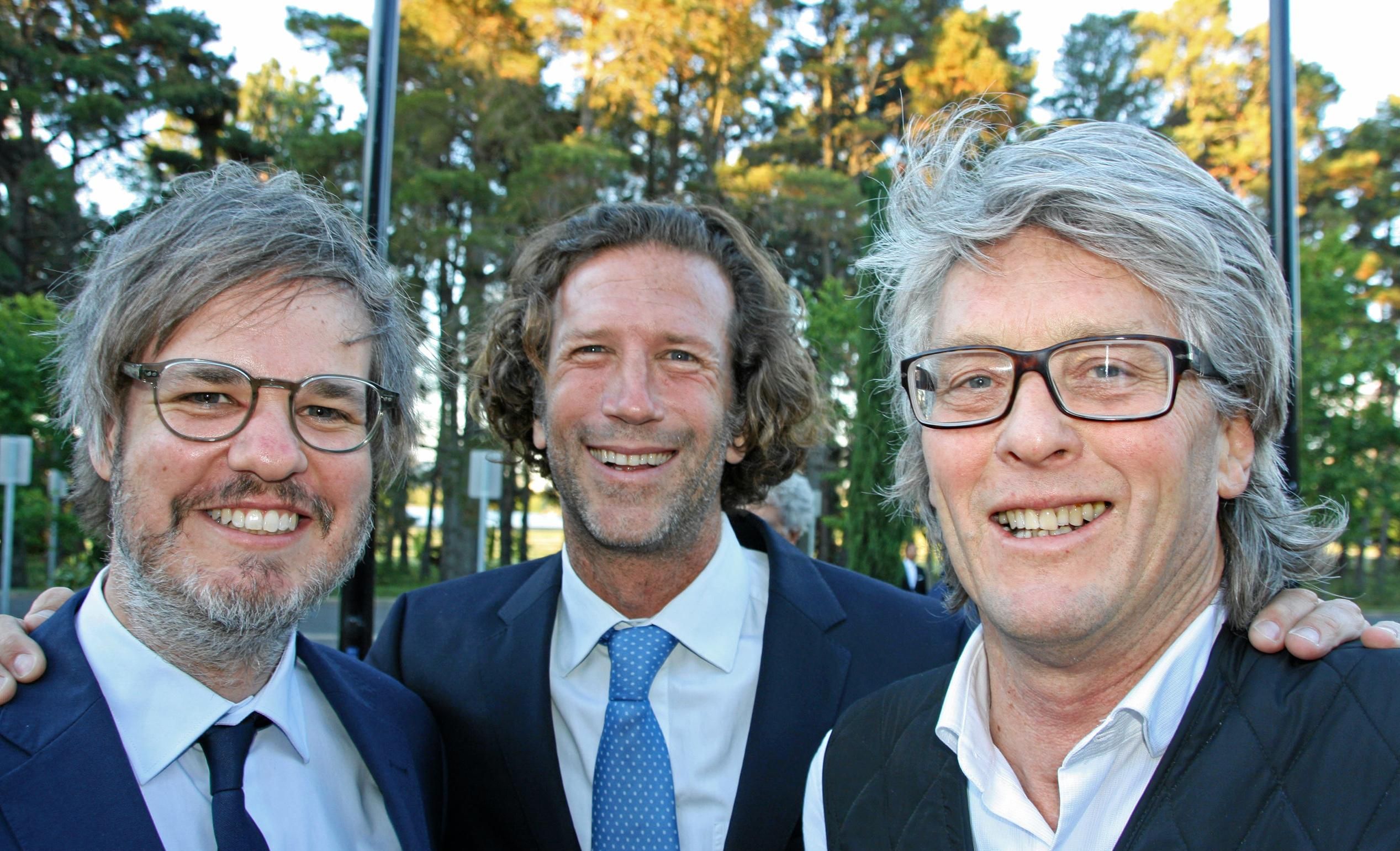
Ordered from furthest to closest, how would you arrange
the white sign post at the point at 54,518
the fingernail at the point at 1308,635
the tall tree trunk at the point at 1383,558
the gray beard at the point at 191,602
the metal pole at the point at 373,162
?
the tall tree trunk at the point at 1383,558 → the white sign post at the point at 54,518 → the metal pole at the point at 373,162 → the gray beard at the point at 191,602 → the fingernail at the point at 1308,635

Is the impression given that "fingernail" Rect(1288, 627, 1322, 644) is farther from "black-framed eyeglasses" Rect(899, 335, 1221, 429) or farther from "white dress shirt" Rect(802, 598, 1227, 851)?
"black-framed eyeglasses" Rect(899, 335, 1221, 429)

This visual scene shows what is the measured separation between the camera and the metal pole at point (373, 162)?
3703 millimetres

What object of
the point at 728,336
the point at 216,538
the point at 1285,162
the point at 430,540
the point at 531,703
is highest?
the point at 1285,162

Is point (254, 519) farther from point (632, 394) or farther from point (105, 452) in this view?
point (632, 394)

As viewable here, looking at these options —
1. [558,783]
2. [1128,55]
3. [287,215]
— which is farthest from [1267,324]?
[1128,55]

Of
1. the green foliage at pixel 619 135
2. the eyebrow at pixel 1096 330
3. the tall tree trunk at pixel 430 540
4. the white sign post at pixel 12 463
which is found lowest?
the tall tree trunk at pixel 430 540

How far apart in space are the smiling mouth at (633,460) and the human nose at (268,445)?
925 mm

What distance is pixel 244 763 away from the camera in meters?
1.89

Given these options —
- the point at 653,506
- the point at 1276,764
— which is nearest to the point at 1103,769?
the point at 1276,764

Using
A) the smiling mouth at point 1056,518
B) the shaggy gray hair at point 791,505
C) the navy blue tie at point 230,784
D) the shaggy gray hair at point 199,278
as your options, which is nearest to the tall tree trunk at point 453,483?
the shaggy gray hair at point 791,505

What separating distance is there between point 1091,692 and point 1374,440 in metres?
27.2

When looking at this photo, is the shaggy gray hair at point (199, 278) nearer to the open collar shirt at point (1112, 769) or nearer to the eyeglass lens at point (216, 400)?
the eyeglass lens at point (216, 400)

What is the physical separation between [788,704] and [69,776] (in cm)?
155

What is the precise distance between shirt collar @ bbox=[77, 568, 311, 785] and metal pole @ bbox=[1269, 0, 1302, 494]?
3.15 m
